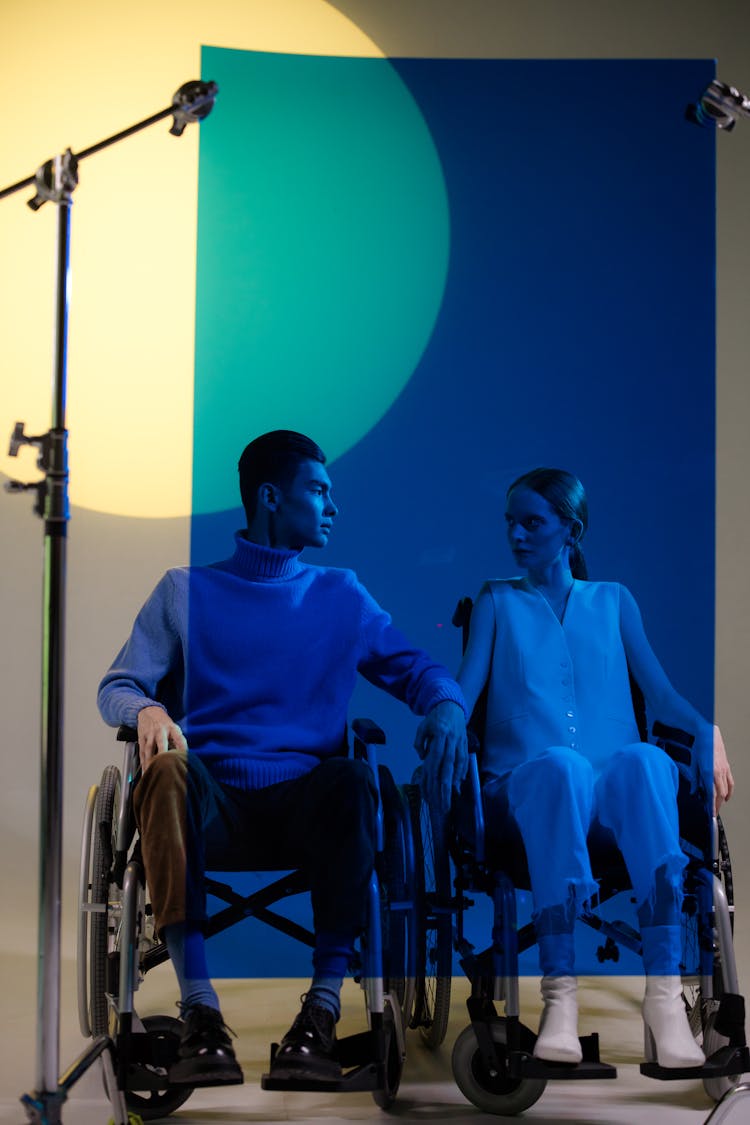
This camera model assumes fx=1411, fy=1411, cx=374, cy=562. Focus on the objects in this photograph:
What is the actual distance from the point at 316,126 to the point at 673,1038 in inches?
67.5

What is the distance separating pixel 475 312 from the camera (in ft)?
8.64

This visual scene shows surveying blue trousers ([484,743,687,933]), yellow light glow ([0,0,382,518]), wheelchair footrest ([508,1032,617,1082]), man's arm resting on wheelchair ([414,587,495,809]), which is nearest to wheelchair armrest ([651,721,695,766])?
blue trousers ([484,743,687,933])

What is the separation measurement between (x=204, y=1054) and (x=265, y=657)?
2.28ft

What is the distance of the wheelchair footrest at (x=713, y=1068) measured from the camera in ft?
7.35

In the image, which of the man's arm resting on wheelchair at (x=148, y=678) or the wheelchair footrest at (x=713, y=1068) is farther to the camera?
the man's arm resting on wheelchair at (x=148, y=678)

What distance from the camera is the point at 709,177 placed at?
2660mm

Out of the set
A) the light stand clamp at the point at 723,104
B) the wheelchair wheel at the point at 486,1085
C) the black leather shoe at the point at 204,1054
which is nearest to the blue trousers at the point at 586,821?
the wheelchair wheel at the point at 486,1085

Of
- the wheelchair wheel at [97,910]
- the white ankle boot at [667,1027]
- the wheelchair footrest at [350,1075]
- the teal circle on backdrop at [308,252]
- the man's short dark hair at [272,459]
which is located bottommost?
the wheelchair footrest at [350,1075]

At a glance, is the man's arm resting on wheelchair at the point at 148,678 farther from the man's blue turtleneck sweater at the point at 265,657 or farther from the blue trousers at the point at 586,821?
the blue trousers at the point at 586,821

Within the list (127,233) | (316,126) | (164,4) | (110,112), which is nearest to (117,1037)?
(316,126)

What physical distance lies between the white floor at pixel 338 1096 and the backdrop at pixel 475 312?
0.61 feet

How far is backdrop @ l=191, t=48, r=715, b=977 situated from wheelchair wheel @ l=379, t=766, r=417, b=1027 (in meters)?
0.15

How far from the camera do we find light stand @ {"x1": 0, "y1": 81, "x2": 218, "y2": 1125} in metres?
2.10

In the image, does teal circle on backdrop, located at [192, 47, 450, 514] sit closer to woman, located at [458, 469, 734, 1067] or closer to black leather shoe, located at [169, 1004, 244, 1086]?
woman, located at [458, 469, 734, 1067]
